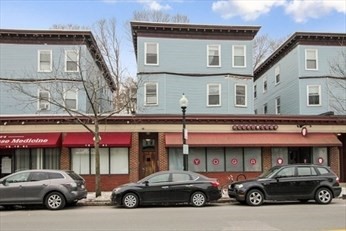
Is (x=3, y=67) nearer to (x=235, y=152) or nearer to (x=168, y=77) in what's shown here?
(x=168, y=77)

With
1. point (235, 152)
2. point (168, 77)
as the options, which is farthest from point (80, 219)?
point (168, 77)

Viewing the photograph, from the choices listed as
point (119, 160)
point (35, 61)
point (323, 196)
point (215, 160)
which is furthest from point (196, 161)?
point (35, 61)

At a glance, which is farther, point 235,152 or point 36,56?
point 36,56

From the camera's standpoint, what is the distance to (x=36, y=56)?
3111 cm

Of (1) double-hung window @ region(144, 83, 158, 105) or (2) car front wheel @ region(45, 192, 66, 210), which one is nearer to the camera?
(2) car front wheel @ region(45, 192, 66, 210)

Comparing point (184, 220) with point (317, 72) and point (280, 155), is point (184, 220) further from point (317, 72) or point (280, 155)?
point (317, 72)

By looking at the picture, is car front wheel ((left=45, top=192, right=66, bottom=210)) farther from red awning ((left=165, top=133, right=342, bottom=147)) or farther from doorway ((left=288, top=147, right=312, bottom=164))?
doorway ((left=288, top=147, right=312, bottom=164))

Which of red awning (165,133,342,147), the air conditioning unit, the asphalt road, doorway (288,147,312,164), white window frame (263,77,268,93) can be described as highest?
white window frame (263,77,268,93)

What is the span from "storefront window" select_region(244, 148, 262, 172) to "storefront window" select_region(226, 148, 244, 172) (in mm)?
295

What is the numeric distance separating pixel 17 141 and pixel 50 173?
7.34 m

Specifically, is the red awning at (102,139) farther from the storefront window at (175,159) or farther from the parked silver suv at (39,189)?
the parked silver suv at (39,189)

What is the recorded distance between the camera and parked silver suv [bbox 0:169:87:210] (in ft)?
54.2

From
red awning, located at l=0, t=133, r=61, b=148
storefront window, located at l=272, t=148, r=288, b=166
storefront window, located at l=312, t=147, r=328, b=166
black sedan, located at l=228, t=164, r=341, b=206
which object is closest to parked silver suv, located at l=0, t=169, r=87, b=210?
red awning, located at l=0, t=133, r=61, b=148

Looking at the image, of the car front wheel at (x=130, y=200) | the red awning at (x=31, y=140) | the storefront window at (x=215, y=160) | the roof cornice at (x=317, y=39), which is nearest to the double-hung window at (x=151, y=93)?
the storefront window at (x=215, y=160)
